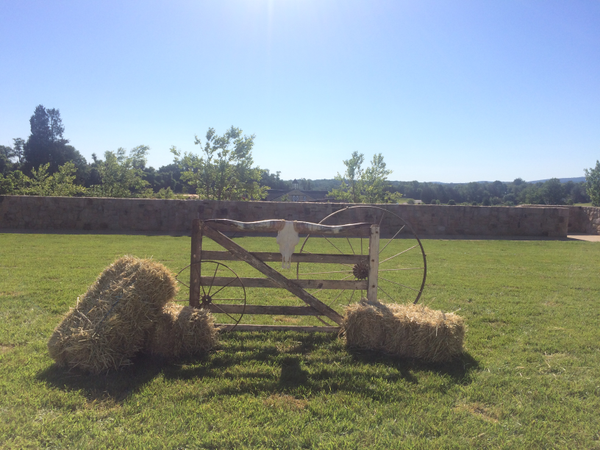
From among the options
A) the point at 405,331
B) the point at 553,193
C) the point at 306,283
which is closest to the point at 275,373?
the point at 306,283

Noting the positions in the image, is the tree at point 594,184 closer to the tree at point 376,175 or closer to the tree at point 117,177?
the tree at point 376,175

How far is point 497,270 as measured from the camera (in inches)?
412

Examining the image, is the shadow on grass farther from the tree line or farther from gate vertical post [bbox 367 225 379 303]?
the tree line

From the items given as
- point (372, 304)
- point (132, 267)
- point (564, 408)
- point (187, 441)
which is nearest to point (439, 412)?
point (564, 408)

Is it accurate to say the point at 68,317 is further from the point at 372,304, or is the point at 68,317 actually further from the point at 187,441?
the point at 372,304

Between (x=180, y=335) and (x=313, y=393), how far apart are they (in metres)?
1.58

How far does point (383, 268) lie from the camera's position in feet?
32.7

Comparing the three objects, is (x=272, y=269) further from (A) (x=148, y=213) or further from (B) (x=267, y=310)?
(A) (x=148, y=213)

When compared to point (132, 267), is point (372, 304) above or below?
below

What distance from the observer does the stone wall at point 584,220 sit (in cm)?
2139

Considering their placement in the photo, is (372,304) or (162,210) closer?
(372,304)

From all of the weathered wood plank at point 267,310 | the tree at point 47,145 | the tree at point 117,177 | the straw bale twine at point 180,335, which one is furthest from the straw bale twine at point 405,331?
the tree at point 47,145

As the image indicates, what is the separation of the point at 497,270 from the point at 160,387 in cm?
917

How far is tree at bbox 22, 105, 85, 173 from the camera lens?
67650mm
